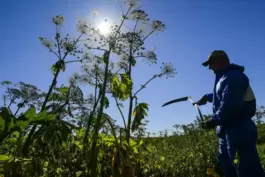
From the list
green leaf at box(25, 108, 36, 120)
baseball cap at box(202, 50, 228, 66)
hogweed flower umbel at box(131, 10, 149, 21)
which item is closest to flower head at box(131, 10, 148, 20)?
hogweed flower umbel at box(131, 10, 149, 21)

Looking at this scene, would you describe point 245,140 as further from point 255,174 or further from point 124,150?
point 124,150

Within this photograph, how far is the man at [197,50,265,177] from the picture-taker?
11.2 ft

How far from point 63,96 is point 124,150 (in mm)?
1100

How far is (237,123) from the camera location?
11.5 ft

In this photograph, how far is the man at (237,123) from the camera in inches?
134

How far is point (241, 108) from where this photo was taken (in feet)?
11.4

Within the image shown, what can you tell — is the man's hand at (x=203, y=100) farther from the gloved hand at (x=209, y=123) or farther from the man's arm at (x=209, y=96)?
the gloved hand at (x=209, y=123)

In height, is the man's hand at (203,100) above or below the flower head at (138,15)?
below

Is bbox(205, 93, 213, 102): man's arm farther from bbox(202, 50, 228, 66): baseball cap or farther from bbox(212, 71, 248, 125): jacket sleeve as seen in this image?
bbox(212, 71, 248, 125): jacket sleeve

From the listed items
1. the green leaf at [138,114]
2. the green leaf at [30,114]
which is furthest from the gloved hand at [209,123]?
the green leaf at [30,114]

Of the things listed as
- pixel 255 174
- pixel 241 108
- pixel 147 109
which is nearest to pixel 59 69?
pixel 147 109

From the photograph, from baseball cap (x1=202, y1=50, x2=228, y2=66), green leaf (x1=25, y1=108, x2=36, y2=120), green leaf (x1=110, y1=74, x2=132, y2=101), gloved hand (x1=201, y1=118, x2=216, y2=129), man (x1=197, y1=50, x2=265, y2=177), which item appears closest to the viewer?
green leaf (x1=25, y1=108, x2=36, y2=120)

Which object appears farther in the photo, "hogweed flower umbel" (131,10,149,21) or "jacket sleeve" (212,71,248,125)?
"hogweed flower umbel" (131,10,149,21)

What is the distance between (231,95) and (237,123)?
0.38 meters
